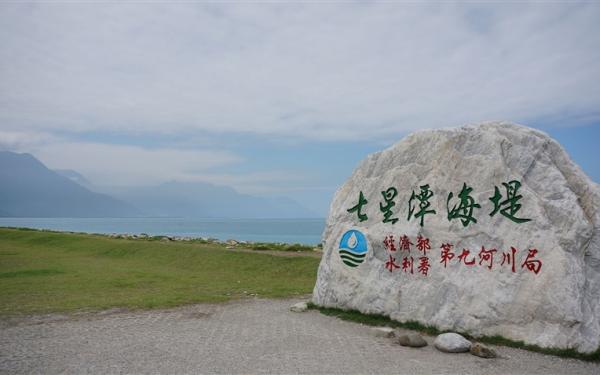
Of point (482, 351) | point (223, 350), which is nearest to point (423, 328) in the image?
point (482, 351)

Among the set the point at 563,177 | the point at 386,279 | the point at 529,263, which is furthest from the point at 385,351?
the point at 563,177

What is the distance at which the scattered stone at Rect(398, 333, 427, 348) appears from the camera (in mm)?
10711

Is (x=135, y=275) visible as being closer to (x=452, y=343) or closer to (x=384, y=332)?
(x=384, y=332)

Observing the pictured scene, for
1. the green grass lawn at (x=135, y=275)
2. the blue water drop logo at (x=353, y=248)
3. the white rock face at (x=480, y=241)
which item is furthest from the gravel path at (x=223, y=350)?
the green grass lawn at (x=135, y=275)

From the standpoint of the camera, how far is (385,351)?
34.1 feet

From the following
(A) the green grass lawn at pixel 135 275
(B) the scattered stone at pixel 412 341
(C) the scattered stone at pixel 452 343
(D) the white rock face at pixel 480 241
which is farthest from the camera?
(A) the green grass lawn at pixel 135 275

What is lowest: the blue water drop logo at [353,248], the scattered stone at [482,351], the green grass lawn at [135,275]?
the green grass lawn at [135,275]

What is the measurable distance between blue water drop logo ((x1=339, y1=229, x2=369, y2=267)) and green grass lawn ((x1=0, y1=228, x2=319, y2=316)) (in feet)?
16.9

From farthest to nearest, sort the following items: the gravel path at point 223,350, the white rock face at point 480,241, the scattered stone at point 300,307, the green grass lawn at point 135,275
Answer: the green grass lawn at point 135,275 < the scattered stone at point 300,307 < the white rock face at point 480,241 < the gravel path at point 223,350

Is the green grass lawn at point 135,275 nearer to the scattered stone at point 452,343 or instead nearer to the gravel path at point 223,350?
the gravel path at point 223,350

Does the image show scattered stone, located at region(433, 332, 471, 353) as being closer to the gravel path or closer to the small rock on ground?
the gravel path

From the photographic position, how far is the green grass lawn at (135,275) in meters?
16.3

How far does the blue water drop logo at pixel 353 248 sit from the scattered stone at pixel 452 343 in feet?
12.1

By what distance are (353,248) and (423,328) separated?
319 cm
